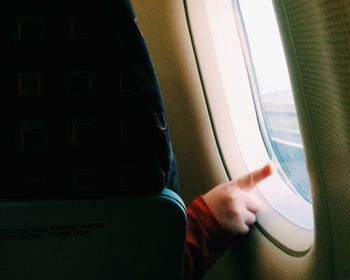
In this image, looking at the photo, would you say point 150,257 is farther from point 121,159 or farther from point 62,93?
point 62,93

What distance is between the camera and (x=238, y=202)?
1.16 m

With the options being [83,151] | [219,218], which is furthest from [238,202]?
[83,151]

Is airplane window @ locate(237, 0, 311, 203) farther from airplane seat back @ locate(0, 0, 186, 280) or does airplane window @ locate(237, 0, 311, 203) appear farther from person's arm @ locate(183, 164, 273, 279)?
airplane seat back @ locate(0, 0, 186, 280)

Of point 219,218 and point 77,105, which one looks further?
point 219,218

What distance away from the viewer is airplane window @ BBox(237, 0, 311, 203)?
3.35 ft

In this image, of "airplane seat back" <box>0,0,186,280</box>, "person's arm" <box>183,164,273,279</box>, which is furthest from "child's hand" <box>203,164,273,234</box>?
"airplane seat back" <box>0,0,186,280</box>

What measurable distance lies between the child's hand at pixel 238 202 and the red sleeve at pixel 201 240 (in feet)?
0.08

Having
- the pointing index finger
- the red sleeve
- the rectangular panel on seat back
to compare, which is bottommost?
the red sleeve

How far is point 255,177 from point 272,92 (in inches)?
10.3

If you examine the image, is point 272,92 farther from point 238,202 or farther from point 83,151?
point 83,151

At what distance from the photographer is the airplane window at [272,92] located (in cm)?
102

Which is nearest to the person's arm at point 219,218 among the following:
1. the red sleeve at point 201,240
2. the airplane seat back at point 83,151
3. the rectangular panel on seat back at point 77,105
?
the red sleeve at point 201,240

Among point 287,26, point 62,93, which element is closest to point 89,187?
point 62,93

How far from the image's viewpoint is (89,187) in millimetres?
645
